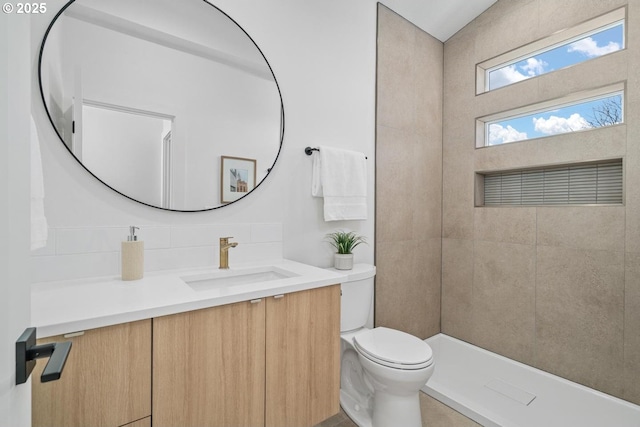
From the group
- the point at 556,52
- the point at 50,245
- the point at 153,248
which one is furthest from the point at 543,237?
the point at 50,245

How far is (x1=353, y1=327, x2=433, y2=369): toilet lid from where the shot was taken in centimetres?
141

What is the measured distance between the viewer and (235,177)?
156 centimetres

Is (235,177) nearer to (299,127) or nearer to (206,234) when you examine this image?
(206,234)

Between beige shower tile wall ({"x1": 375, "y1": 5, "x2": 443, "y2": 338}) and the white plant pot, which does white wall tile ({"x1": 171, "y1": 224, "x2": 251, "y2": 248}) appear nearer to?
the white plant pot

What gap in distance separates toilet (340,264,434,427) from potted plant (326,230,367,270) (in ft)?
0.22

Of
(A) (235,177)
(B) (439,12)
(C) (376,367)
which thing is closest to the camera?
(C) (376,367)

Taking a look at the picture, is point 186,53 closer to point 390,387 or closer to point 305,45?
point 305,45

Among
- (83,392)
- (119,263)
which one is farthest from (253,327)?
(119,263)

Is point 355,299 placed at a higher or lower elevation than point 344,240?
lower

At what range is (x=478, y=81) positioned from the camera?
94.8 inches

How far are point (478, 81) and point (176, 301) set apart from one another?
102 inches

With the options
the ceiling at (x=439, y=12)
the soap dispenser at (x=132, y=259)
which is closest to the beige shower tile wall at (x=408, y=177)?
the ceiling at (x=439, y=12)

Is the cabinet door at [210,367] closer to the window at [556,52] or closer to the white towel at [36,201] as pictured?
the white towel at [36,201]

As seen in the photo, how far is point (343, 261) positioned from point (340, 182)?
47 cm
